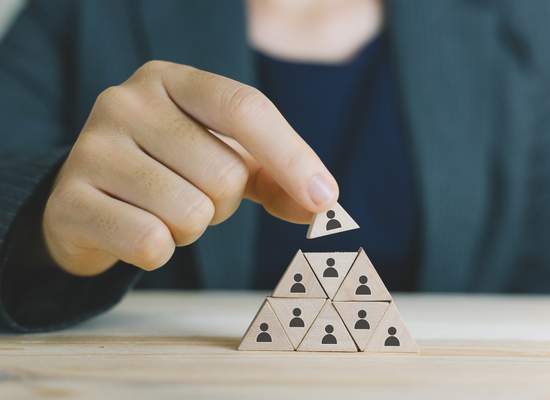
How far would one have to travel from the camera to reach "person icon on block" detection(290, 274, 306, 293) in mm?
649

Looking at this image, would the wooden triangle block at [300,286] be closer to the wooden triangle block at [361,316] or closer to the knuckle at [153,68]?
the wooden triangle block at [361,316]

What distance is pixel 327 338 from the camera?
25.1 inches

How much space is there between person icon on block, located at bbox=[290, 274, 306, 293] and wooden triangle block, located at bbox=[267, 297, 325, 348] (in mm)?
15

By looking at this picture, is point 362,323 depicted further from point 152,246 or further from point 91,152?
point 91,152

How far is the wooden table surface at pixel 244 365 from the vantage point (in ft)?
1.47

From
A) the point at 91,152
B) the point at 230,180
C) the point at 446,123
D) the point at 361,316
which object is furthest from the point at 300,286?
the point at 446,123

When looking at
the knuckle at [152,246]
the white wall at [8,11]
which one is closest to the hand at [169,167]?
the knuckle at [152,246]

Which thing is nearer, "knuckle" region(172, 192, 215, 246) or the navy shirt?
"knuckle" region(172, 192, 215, 246)

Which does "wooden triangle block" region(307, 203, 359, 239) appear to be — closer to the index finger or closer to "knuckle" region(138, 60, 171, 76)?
the index finger

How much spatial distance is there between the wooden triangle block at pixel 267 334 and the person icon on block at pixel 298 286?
0.05 meters

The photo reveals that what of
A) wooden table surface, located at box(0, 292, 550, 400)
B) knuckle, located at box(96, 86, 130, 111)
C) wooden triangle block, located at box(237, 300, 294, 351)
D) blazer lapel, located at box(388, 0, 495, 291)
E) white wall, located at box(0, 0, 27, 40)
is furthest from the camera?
white wall, located at box(0, 0, 27, 40)

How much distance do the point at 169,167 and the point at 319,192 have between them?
254 millimetres

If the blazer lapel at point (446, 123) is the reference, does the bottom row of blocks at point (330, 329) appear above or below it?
below

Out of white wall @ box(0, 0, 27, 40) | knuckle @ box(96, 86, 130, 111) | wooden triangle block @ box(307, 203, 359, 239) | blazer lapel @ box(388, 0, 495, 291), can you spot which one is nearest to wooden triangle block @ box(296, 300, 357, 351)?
wooden triangle block @ box(307, 203, 359, 239)
